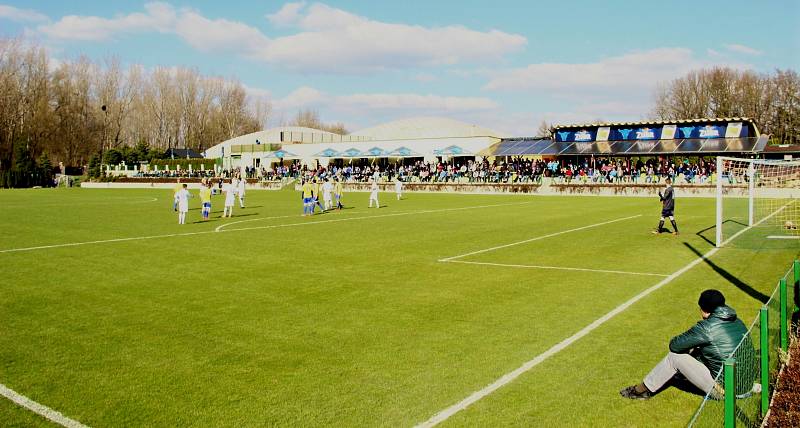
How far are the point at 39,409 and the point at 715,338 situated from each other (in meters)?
6.55

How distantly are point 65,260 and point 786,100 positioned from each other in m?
80.4

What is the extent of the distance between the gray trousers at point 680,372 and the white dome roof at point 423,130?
7628 centimetres

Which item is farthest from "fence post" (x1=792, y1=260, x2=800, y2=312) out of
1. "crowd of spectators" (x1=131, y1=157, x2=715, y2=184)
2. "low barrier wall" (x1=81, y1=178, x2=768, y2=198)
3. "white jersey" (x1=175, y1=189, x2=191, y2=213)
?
"crowd of spectators" (x1=131, y1=157, x2=715, y2=184)

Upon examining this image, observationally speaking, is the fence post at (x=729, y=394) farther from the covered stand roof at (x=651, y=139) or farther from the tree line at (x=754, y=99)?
the tree line at (x=754, y=99)

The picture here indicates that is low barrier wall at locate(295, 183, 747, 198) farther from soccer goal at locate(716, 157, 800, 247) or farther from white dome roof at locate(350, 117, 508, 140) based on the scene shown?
white dome roof at locate(350, 117, 508, 140)

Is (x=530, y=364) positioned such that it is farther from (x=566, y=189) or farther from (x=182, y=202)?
(x=566, y=189)

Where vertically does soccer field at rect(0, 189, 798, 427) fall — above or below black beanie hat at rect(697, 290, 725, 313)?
below

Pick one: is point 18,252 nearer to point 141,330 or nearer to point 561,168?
point 141,330

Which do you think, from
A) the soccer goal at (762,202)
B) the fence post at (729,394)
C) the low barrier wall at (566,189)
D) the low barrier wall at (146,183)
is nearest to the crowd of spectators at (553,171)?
the low barrier wall at (566,189)

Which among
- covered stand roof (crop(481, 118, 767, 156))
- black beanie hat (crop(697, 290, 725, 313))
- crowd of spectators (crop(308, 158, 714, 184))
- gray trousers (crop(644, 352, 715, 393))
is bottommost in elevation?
gray trousers (crop(644, 352, 715, 393))

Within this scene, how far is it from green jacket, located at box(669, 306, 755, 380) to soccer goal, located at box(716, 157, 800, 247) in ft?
41.1

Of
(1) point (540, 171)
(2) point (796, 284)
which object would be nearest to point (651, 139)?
(1) point (540, 171)

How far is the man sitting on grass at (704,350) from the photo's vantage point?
6105 mm

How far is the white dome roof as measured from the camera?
84.0 meters
